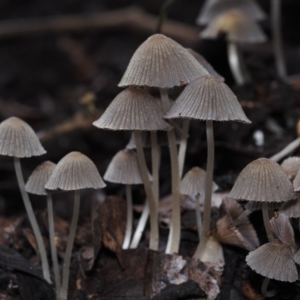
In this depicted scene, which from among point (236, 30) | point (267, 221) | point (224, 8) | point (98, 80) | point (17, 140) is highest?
point (224, 8)

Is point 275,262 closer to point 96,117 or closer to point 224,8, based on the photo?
point 96,117

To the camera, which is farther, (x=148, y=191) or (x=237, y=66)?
(x=237, y=66)

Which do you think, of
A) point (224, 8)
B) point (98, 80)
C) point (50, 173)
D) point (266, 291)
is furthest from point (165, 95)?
point (98, 80)

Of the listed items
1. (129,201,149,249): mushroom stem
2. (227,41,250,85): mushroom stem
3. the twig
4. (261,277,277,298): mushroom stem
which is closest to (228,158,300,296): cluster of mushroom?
(261,277,277,298): mushroom stem

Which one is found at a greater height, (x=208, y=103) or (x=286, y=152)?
(x=208, y=103)

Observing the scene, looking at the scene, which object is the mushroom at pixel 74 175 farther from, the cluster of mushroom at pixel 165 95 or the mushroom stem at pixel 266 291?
the mushroom stem at pixel 266 291
